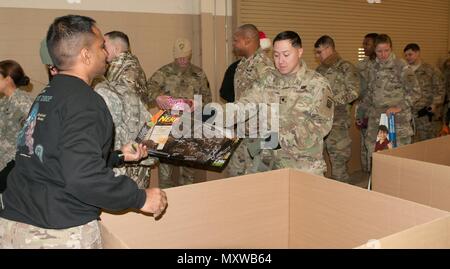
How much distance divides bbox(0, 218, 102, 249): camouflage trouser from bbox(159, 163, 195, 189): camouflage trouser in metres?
3.20

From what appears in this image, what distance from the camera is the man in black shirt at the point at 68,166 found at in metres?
1.27

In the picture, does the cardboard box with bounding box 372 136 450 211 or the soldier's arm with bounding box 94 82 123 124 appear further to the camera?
the soldier's arm with bounding box 94 82 123 124

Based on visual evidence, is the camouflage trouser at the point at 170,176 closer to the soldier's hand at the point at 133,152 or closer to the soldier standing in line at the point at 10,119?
the soldier standing in line at the point at 10,119

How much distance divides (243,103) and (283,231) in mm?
902

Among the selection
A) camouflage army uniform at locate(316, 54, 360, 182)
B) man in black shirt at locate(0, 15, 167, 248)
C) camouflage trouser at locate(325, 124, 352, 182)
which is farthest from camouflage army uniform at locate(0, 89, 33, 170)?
camouflage trouser at locate(325, 124, 352, 182)

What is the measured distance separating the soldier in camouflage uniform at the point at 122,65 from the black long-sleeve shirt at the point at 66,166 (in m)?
1.31

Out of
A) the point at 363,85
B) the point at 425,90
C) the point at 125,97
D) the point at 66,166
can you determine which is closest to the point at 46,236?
the point at 66,166

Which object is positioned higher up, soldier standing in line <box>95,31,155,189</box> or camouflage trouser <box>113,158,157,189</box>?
soldier standing in line <box>95,31,155,189</box>

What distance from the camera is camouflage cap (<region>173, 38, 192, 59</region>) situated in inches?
181

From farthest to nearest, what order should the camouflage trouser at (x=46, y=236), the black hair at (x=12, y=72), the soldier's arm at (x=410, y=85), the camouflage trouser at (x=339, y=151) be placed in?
the camouflage trouser at (x=339, y=151) → the soldier's arm at (x=410, y=85) → the black hair at (x=12, y=72) → the camouflage trouser at (x=46, y=236)

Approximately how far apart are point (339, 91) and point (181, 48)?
1719 millimetres

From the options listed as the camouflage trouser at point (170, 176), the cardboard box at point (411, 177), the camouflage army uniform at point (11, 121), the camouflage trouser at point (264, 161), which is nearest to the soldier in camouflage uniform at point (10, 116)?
the camouflage army uniform at point (11, 121)

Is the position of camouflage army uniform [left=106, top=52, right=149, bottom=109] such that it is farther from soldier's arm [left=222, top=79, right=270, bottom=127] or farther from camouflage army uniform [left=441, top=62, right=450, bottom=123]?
camouflage army uniform [left=441, top=62, right=450, bottom=123]
